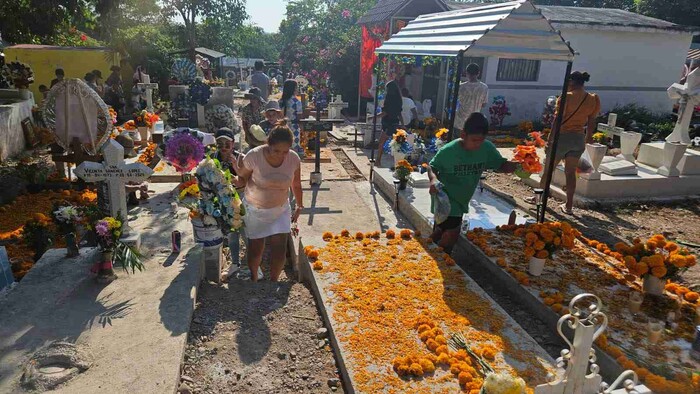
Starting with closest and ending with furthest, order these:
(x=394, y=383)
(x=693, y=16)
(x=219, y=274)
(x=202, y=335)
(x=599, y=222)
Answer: (x=394, y=383) → (x=202, y=335) → (x=219, y=274) → (x=599, y=222) → (x=693, y=16)

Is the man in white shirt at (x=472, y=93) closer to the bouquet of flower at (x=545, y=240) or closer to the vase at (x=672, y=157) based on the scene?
the vase at (x=672, y=157)

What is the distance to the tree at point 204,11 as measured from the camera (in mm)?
31625

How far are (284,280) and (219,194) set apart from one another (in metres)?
1.37

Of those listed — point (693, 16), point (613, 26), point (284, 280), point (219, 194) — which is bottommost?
point (284, 280)

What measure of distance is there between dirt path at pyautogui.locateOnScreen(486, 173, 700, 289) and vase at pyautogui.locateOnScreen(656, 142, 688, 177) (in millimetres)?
664

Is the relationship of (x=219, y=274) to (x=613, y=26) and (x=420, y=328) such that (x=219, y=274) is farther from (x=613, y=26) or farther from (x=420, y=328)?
(x=613, y=26)

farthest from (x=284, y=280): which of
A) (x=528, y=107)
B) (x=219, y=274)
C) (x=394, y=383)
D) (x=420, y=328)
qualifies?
(x=528, y=107)

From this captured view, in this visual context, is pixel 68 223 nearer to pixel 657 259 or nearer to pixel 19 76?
pixel 657 259

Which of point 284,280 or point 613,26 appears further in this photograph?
point 613,26

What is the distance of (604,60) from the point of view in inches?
693

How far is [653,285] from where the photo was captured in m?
4.77

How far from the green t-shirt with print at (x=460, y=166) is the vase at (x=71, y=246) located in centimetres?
393

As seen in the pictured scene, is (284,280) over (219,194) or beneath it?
beneath

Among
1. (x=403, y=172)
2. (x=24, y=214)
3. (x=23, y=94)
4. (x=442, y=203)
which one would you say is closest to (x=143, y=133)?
(x=23, y=94)
